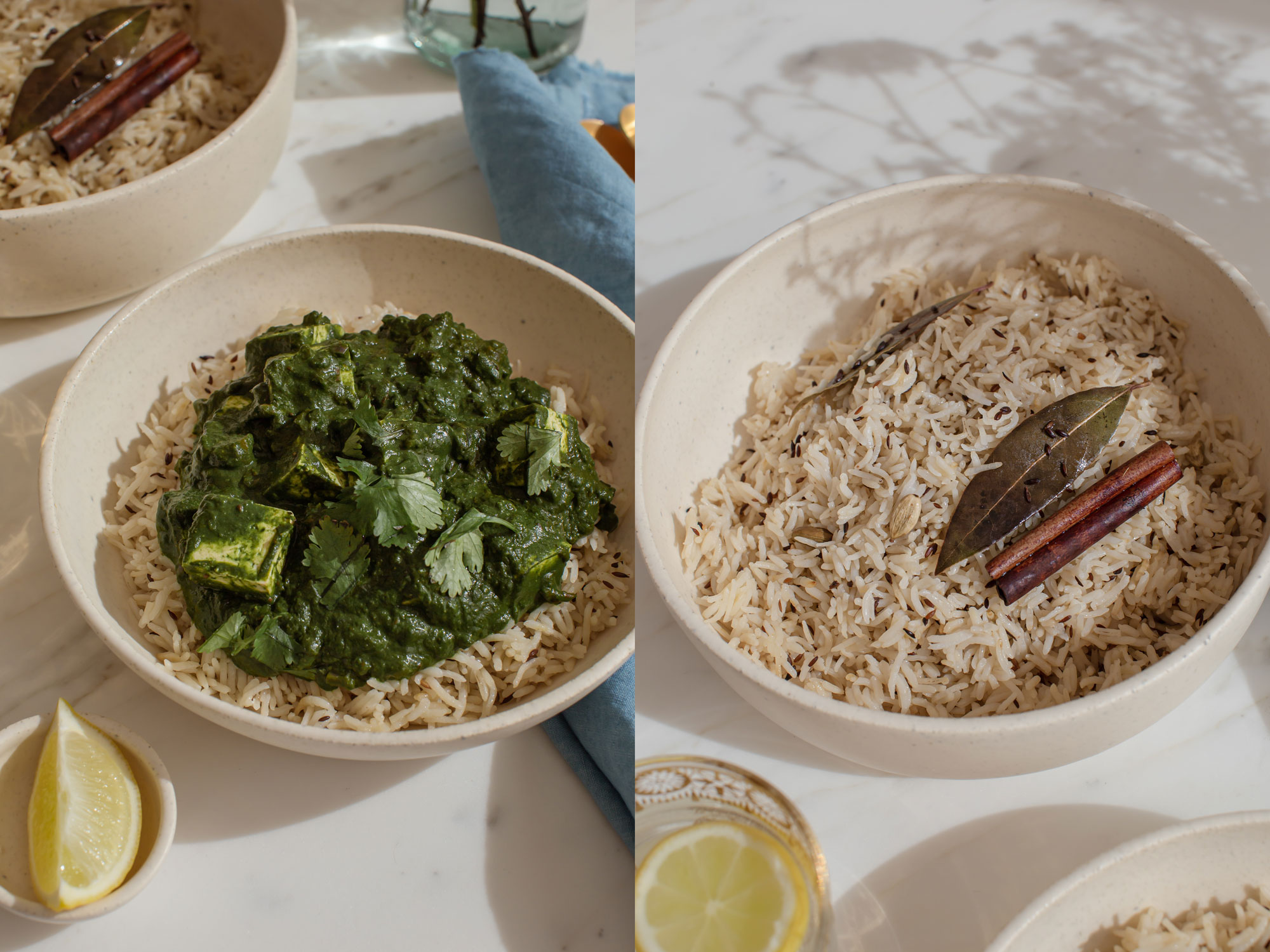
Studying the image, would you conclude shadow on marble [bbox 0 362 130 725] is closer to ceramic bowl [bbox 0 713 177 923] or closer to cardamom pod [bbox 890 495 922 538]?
ceramic bowl [bbox 0 713 177 923]

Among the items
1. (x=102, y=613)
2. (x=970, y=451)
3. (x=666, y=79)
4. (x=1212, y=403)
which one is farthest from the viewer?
(x=666, y=79)

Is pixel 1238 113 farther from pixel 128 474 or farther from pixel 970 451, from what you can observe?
pixel 128 474

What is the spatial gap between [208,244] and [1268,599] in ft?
8.14

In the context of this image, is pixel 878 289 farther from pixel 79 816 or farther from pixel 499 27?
pixel 79 816

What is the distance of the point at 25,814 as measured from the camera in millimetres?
1679

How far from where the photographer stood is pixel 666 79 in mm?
2857

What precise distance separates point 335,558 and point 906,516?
39.7 inches

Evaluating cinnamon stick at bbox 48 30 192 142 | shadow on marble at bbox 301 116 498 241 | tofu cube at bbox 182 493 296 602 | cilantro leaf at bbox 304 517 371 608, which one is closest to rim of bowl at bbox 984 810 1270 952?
cilantro leaf at bbox 304 517 371 608

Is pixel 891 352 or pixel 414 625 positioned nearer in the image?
pixel 414 625

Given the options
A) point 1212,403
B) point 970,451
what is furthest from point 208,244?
point 1212,403

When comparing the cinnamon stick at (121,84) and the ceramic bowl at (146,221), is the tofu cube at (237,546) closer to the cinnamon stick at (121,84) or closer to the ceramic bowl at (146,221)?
the ceramic bowl at (146,221)

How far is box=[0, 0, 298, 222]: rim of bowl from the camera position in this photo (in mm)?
2119

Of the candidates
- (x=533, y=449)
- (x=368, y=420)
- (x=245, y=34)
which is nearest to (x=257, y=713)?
(x=368, y=420)

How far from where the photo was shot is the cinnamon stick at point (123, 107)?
246 cm
